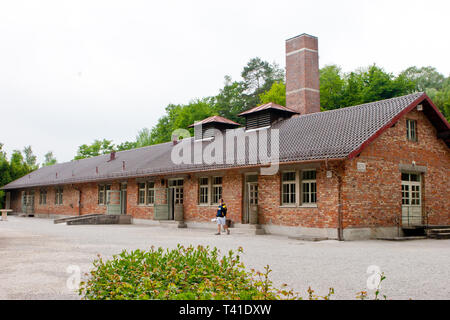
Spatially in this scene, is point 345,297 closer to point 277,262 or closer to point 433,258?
point 277,262

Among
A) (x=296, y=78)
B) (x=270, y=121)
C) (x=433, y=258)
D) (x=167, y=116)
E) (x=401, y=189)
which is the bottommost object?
(x=433, y=258)

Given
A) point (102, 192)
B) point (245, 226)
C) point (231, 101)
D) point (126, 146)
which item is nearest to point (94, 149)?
point (126, 146)

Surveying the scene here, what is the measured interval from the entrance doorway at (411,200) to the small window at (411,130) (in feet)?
5.15

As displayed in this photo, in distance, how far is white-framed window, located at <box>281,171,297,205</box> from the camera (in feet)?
58.1

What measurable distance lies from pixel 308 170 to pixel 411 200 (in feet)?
15.9

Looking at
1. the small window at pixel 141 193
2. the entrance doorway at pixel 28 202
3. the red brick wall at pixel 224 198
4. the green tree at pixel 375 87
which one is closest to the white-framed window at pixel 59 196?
the entrance doorway at pixel 28 202

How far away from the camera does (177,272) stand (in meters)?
5.27

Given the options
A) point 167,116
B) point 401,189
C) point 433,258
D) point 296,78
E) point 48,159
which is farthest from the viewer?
point 48,159

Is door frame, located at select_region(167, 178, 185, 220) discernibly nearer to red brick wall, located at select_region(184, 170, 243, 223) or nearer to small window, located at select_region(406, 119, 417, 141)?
red brick wall, located at select_region(184, 170, 243, 223)

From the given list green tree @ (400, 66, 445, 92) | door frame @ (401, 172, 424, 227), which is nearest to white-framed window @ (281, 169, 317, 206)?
door frame @ (401, 172, 424, 227)

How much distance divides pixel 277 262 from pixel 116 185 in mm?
20840

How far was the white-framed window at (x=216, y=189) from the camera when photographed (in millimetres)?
21359

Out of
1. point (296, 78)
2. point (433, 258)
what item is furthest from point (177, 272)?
point (296, 78)

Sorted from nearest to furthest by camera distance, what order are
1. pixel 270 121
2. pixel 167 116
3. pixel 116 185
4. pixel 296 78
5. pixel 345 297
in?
pixel 345 297 → pixel 270 121 → pixel 296 78 → pixel 116 185 → pixel 167 116
